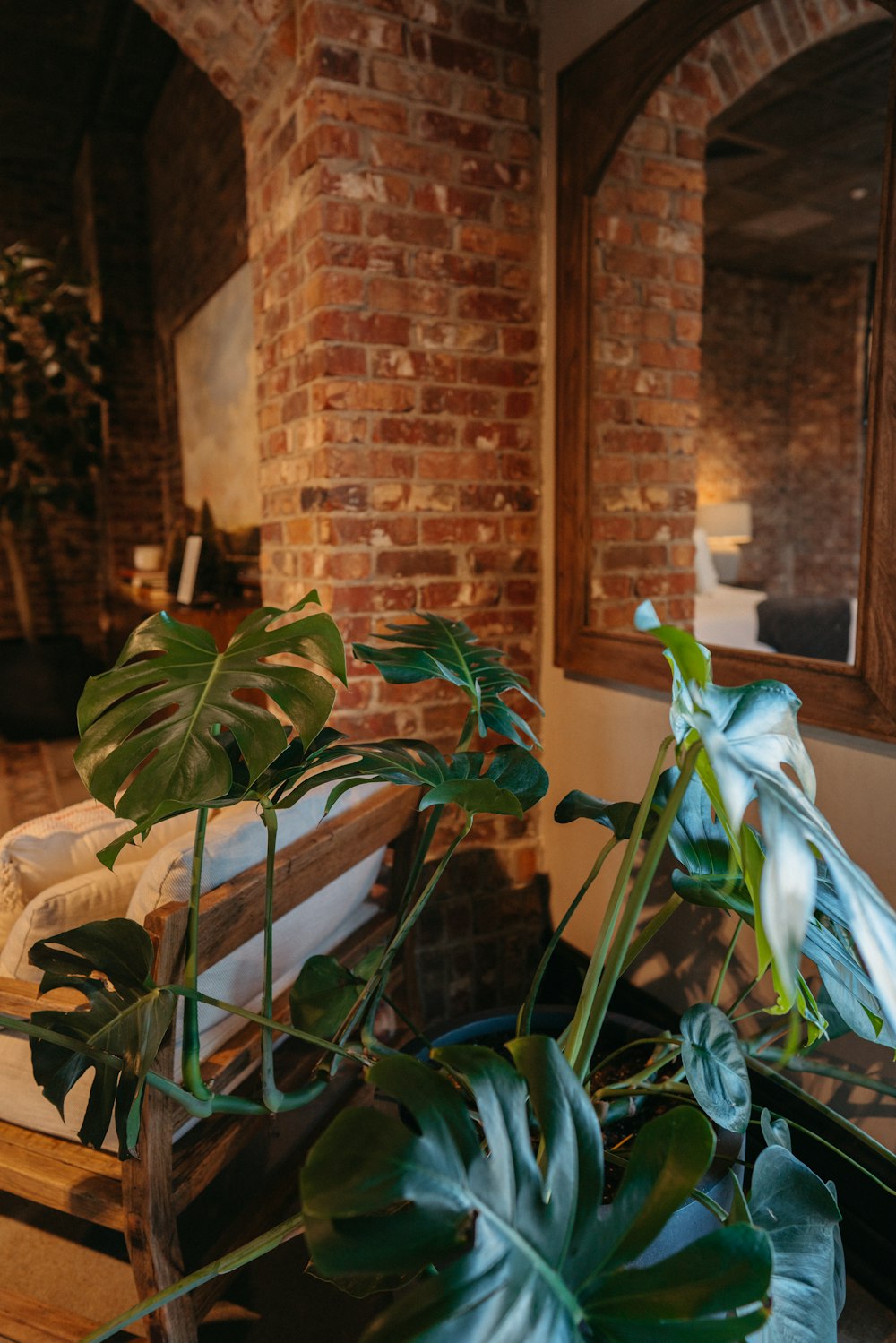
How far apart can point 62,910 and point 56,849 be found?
149mm

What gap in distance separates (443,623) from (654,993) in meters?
1.18

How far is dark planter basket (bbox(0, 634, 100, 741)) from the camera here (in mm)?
4863

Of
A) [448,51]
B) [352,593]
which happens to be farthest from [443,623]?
[448,51]

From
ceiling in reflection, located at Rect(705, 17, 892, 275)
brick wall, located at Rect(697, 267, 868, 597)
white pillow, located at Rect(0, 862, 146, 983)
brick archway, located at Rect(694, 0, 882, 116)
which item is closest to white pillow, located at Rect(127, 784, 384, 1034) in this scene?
white pillow, located at Rect(0, 862, 146, 983)

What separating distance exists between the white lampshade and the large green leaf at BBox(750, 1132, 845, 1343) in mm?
5864

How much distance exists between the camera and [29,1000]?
1.23 meters

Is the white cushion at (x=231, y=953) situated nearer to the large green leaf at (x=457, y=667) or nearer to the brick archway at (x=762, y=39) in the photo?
the large green leaf at (x=457, y=667)

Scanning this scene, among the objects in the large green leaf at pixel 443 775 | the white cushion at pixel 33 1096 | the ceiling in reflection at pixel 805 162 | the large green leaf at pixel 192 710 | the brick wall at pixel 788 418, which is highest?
the ceiling in reflection at pixel 805 162

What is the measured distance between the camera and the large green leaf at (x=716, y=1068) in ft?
3.17

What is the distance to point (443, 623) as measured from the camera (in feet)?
4.69

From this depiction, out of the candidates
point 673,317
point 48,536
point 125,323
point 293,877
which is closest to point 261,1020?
point 293,877

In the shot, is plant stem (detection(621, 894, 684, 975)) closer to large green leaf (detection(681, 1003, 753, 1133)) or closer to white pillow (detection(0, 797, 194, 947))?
large green leaf (detection(681, 1003, 753, 1133))

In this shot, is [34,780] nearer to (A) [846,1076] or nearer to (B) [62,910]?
(B) [62,910]

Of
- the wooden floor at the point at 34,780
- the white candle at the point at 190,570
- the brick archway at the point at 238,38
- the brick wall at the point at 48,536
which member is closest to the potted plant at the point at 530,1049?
the brick archway at the point at 238,38
